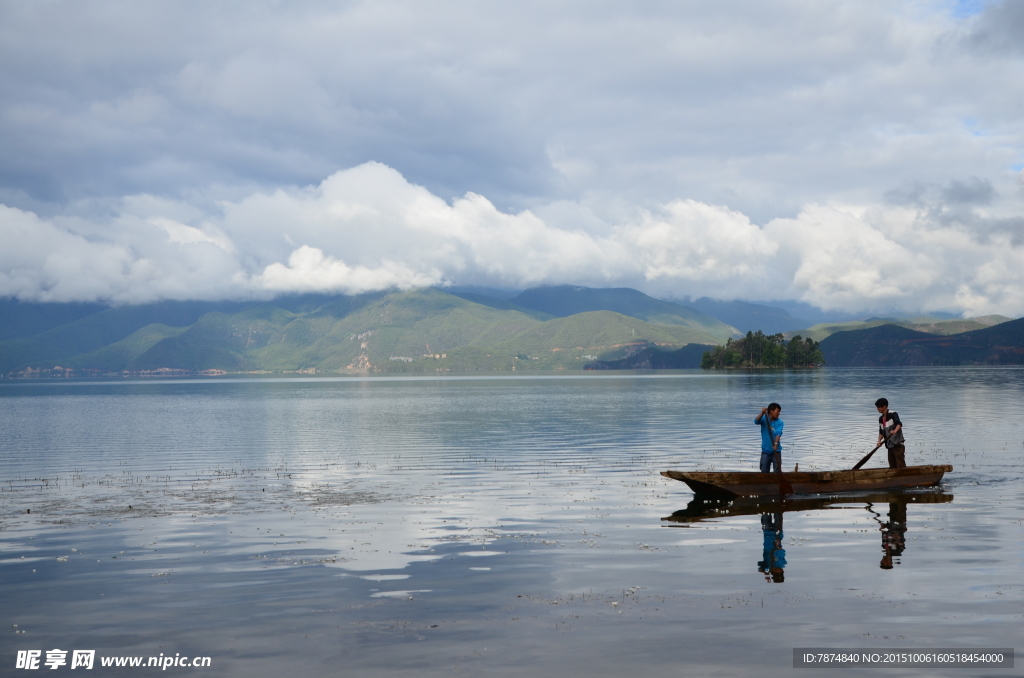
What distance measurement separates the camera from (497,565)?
2378 cm

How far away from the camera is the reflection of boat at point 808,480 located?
34469 millimetres

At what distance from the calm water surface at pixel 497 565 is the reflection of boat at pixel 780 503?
0.82 feet

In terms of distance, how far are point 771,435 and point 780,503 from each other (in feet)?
10.8

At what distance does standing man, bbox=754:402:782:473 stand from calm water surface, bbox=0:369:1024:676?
6.97ft

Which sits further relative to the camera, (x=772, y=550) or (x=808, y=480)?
(x=808, y=480)

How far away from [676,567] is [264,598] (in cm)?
1186

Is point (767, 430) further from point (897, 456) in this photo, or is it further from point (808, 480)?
point (897, 456)

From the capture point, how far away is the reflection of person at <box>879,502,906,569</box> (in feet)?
79.1

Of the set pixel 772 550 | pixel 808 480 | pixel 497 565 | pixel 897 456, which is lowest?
pixel 497 565

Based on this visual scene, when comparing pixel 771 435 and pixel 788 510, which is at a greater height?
pixel 771 435

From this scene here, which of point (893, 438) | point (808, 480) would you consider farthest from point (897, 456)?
point (808, 480)

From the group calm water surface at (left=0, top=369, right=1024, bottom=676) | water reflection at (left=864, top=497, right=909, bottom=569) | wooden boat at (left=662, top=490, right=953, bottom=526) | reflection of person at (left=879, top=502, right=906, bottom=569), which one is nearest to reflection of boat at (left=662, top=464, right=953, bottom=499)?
wooden boat at (left=662, top=490, right=953, bottom=526)

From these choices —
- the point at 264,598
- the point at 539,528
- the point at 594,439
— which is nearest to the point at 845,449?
the point at 594,439

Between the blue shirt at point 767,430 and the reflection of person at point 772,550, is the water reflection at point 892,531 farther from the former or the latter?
the blue shirt at point 767,430
